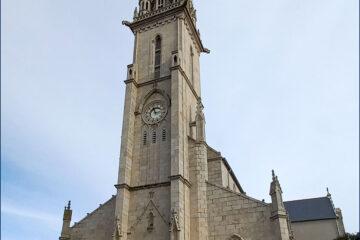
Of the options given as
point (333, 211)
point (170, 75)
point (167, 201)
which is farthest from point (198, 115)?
point (333, 211)

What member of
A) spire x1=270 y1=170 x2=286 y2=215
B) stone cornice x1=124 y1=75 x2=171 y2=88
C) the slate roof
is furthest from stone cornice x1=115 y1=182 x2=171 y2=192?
the slate roof

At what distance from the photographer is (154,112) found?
27.3 meters

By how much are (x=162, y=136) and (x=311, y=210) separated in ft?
89.5

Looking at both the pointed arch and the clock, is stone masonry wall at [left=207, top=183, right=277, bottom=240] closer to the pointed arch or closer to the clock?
the clock

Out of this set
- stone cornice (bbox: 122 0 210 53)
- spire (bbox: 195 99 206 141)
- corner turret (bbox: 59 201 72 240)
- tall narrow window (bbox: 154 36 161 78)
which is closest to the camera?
corner turret (bbox: 59 201 72 240)

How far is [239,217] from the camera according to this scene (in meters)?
21.6

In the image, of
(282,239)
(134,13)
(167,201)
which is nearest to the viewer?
(282,239)

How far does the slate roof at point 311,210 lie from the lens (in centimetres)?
4166

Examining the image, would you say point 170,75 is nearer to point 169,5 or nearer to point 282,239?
point 169,5

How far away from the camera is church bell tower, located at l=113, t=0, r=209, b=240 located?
22.5 meters

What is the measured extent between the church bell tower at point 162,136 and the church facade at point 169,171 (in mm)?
66

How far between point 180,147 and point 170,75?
22.7ft

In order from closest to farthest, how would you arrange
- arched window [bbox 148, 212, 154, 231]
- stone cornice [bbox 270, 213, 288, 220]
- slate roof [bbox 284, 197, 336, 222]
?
stone cornice [bbox 270, 213, 288, 220]
arched window [bbox 148, 212, 154, 231]
slate roof [bbox 284, 197, 336, 222]

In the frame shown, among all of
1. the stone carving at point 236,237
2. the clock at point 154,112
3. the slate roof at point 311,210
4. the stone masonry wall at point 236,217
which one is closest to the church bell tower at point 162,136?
the clock at point 154,112
